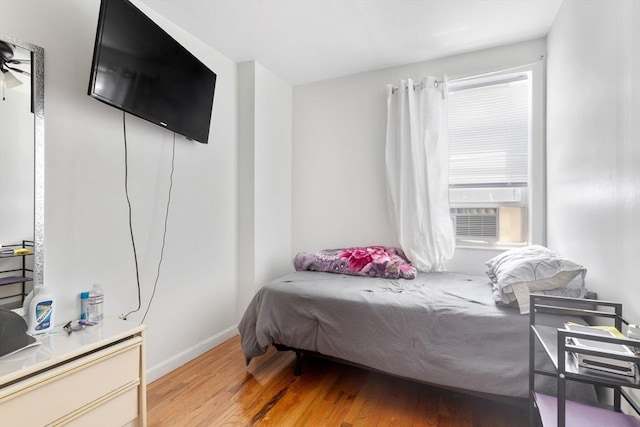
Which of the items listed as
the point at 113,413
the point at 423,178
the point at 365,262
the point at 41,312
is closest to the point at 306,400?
the point at 113,413

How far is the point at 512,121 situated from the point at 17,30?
3.33 m

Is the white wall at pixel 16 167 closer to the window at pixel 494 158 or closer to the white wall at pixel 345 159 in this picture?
the white wall at pixel 345 159

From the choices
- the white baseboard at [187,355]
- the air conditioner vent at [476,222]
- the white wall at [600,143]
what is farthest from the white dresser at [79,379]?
the air conditioner vent at [476,222]

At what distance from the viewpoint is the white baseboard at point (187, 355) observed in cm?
206

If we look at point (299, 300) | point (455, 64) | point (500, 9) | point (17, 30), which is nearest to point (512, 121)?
point (455, 64)

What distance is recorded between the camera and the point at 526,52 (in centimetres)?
246

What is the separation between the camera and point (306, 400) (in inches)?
71.8

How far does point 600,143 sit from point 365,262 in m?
1.64

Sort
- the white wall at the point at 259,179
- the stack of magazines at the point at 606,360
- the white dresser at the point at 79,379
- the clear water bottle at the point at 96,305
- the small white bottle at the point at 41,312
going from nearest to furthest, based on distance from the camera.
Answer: the stack of magazines at the point at 606,360 → the white dresser at the point at 79,379 → the small white bottle at the point at 41,312 → the clear water bottle at the point at 96,305 → the white wall at the point at 259,179

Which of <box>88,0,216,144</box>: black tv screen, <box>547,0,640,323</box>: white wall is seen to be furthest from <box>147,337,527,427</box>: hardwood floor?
<box>88,0,216,144</box>: black tv screen

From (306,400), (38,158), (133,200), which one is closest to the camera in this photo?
(38,158)

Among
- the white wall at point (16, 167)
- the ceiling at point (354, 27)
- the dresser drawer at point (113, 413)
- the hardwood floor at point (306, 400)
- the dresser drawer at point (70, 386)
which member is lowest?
the hardwood floor at point (306, 400)

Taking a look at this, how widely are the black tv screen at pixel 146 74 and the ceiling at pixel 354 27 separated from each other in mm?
420

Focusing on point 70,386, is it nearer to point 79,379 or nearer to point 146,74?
point 79,379
